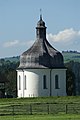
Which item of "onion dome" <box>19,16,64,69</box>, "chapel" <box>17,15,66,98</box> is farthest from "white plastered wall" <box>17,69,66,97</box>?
"onion dome" <box>19,16,64,69</box>

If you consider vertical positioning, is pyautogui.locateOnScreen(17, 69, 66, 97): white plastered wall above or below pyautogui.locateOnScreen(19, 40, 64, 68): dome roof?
below

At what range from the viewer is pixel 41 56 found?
9900cm

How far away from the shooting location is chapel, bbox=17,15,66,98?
9745 centimetres

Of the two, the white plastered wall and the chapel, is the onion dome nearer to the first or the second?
the chapel

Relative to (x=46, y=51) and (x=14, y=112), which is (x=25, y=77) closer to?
(x=46, y=51)

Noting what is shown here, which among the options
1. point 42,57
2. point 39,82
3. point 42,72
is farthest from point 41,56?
point 39,82

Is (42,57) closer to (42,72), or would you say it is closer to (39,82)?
(42,72)

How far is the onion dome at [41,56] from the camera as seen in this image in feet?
324

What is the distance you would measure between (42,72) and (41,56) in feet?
9.43

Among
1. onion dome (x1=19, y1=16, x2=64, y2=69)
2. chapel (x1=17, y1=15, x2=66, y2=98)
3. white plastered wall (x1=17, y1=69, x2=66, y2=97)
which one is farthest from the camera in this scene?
onion dome (x1=19, y1=16, x2=64, y2=69)

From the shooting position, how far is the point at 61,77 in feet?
324

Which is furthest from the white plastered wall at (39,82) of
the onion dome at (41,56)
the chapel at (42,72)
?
the onion dome at (41,56)

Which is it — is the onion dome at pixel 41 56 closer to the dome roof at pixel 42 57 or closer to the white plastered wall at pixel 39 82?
the dome roof at pixel 42 57

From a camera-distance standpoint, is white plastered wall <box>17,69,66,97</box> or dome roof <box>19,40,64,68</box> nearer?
white plastered wall <box>17,69,66,97</box>
